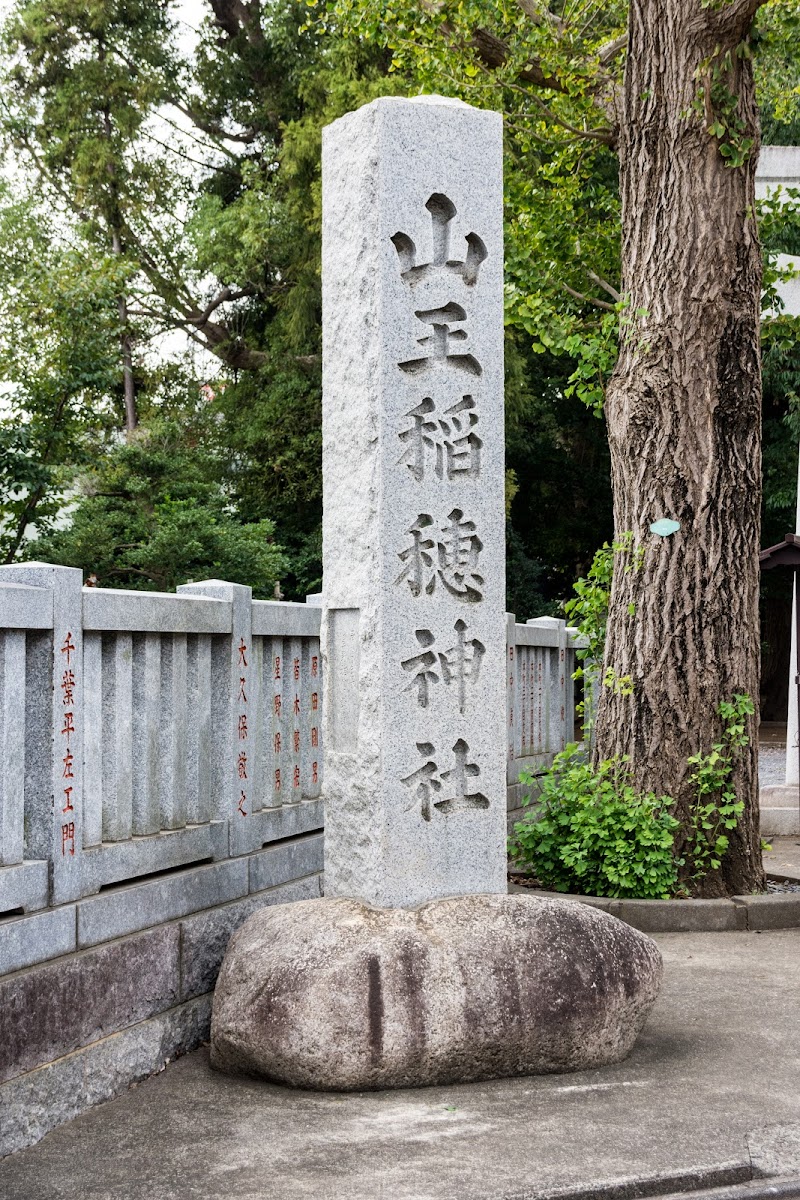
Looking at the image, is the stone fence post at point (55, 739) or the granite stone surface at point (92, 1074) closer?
the granite stone surface at point (92, 1074)

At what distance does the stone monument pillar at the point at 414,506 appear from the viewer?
5.80m

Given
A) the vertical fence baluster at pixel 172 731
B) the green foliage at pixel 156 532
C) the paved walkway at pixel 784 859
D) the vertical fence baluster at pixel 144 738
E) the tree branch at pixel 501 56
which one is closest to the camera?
the vertical fence baluster at pixel 144 738

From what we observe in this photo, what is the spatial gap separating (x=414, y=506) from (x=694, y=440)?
3.54 metres

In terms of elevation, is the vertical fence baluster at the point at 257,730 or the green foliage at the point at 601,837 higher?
the vertical fence baluster at the point at 257,730

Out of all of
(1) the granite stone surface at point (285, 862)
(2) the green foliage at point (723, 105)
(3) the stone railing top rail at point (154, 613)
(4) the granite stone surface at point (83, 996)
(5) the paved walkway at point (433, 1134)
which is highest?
(2) the green foliage at point (723, 105)

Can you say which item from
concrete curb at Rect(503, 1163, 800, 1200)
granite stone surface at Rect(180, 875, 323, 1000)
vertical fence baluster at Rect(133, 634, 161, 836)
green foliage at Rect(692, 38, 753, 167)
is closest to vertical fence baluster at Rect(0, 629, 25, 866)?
vertical fence baluster at Rect(133, 634, 161, 836)

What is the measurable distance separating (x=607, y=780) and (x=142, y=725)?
4232mm

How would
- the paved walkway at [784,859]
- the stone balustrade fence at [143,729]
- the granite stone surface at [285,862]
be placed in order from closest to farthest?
the stone balustrade fence at [143,729] → the granite stone surface at [285,862] → the paved walkway at [784,859]

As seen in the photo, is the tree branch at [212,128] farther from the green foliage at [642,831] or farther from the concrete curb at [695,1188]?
the concrete curb at [695,1188]

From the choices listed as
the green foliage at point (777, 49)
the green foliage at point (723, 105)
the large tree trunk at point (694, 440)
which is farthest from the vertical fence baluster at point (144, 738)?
the green foliage at point (777, 49)

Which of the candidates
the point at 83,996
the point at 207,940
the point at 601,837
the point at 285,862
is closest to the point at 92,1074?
the point at 83,996

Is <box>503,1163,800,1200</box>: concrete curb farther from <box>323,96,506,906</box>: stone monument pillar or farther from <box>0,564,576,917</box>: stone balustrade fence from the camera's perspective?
<box>0,564,576,917</box>: stone balustrade fence

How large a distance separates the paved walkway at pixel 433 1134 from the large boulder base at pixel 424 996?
103mm

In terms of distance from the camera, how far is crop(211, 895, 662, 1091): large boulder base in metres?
5.12
